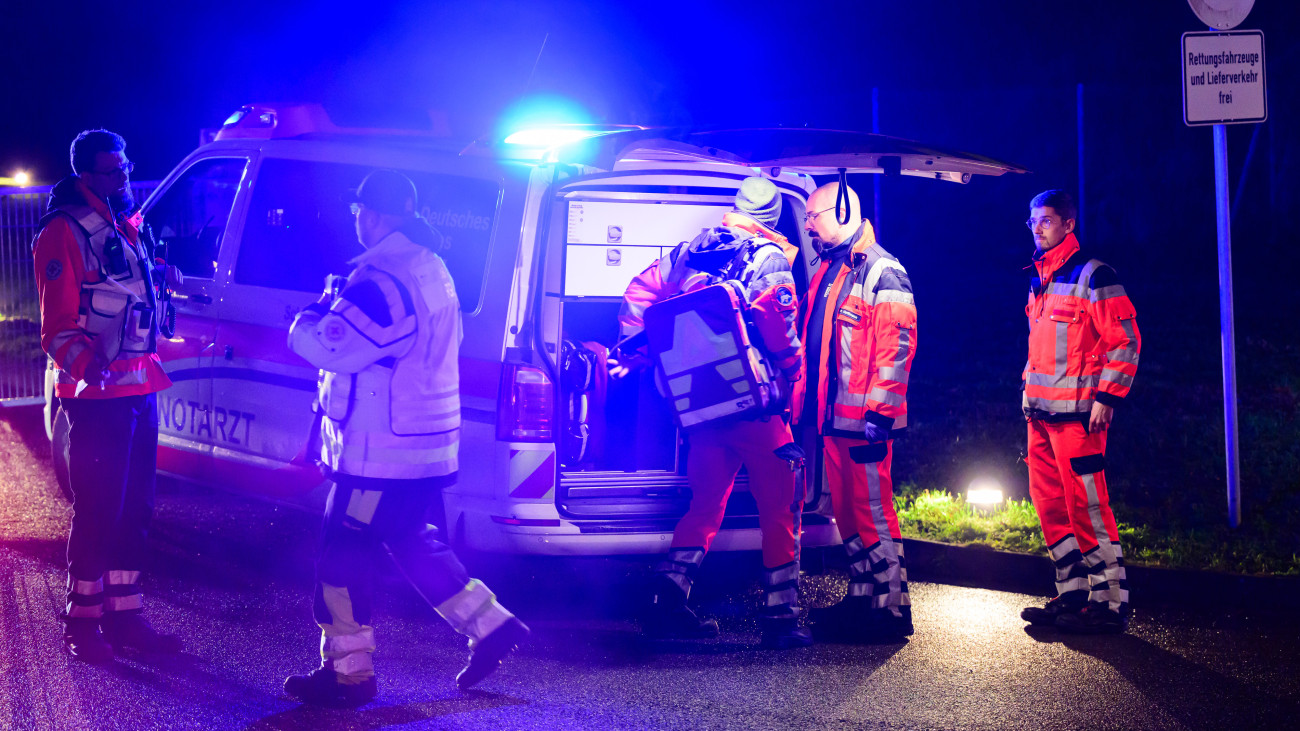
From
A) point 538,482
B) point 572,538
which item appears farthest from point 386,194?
point 572,538

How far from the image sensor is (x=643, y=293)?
5.29 m

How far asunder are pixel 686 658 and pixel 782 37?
659 inches

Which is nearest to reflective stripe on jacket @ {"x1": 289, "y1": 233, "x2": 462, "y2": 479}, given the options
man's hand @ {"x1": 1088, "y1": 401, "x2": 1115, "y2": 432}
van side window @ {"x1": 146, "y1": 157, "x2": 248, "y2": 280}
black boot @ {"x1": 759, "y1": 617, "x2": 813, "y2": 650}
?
black boot @ {"x1": 759, "y1": 617, "x2": 813, "y2": 650}

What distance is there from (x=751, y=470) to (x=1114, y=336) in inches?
65.3

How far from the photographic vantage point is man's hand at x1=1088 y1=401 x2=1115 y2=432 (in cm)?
517

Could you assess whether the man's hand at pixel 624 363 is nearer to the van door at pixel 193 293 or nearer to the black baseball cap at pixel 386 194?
the black baseball cap at pixel 386 194

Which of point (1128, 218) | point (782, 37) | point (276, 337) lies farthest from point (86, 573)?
point (782, 37)

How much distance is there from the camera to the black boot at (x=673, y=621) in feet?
16.6

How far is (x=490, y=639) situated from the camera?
427 cm

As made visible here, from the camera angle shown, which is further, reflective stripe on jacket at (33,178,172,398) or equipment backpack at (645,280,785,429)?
equipment backpack at (645,280,785,429)

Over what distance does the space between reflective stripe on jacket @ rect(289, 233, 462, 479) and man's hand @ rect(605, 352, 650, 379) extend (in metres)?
1.12

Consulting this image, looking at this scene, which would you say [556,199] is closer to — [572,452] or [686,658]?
[572,452]

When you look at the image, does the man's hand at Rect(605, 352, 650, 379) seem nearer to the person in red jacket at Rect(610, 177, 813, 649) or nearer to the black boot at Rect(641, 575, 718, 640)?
the person in red jacket at Rect(610, 177, 813, 649)

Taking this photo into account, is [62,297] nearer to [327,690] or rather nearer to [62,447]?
[62,447]
